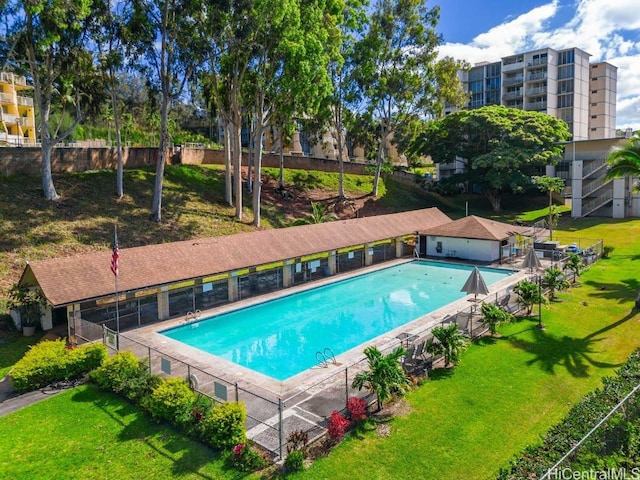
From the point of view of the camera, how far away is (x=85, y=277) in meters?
19.2

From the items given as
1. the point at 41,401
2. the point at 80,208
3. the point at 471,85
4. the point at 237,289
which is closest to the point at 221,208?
the point at 80,208

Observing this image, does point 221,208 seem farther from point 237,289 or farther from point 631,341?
point 631,341

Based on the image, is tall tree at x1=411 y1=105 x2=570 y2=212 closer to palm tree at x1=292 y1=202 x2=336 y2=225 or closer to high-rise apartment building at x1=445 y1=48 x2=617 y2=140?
palm tree at x1=292 y1=202 x2=336 y2=225

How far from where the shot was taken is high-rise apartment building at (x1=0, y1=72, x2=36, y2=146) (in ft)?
172

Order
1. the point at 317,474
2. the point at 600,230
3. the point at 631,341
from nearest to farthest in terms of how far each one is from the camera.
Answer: the point at 317,474 < the point at 631,341 < the point at 600,230

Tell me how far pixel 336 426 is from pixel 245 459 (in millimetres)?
2284

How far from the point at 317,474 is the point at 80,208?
2818 centimetres

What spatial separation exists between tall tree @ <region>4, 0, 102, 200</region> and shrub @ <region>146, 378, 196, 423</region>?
21.9 meters

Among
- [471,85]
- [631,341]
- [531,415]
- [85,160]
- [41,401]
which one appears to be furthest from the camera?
[471,85]

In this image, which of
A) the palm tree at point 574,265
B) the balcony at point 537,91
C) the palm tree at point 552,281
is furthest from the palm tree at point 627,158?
the balcony at point 537,91

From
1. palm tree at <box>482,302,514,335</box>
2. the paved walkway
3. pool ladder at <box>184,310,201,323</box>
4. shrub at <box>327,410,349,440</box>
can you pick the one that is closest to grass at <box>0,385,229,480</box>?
the paved walkway

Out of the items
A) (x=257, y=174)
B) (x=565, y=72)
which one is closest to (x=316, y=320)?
(x=257, y=174)

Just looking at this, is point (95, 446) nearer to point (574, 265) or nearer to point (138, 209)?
point (574, 265)

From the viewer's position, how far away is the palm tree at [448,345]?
51.2ft
